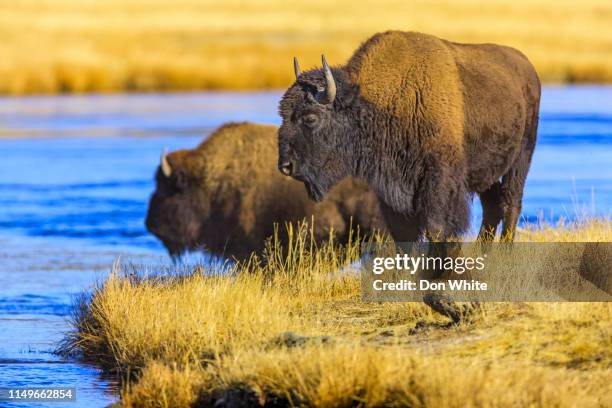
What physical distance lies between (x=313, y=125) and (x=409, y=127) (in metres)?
0.75

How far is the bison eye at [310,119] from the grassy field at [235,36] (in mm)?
29073

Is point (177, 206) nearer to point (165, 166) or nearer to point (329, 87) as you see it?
point (165, 166)

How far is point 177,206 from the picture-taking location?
13750 mm

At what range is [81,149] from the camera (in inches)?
1054

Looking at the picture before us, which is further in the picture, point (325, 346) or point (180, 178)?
point (180, 178)

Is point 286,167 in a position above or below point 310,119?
below

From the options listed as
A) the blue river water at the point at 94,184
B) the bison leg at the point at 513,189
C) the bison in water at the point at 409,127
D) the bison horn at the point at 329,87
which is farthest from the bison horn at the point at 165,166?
the bison leg at the point at 513,189

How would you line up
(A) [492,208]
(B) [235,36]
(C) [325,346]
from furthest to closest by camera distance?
(B) [235,36] → (A) [492,208] → (C) [325,346]

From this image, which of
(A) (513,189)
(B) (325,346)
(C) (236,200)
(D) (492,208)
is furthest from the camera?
(C) (236,200)

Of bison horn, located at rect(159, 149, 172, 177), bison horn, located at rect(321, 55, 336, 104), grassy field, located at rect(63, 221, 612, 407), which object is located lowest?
grassy field, located at rect(63, 221, 612, 407)

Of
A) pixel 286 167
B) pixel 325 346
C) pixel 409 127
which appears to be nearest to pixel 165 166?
pixel 286 167

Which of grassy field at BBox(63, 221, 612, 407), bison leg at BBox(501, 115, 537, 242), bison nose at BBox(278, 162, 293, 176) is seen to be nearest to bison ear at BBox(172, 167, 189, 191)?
grassy field at BBox(63, 221, 612, 407)

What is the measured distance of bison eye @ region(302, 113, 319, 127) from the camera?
9648 mm

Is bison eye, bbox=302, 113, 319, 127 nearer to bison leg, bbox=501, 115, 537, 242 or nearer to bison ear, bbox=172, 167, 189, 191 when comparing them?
bison leg, bbox=501, 115, 537, 242
